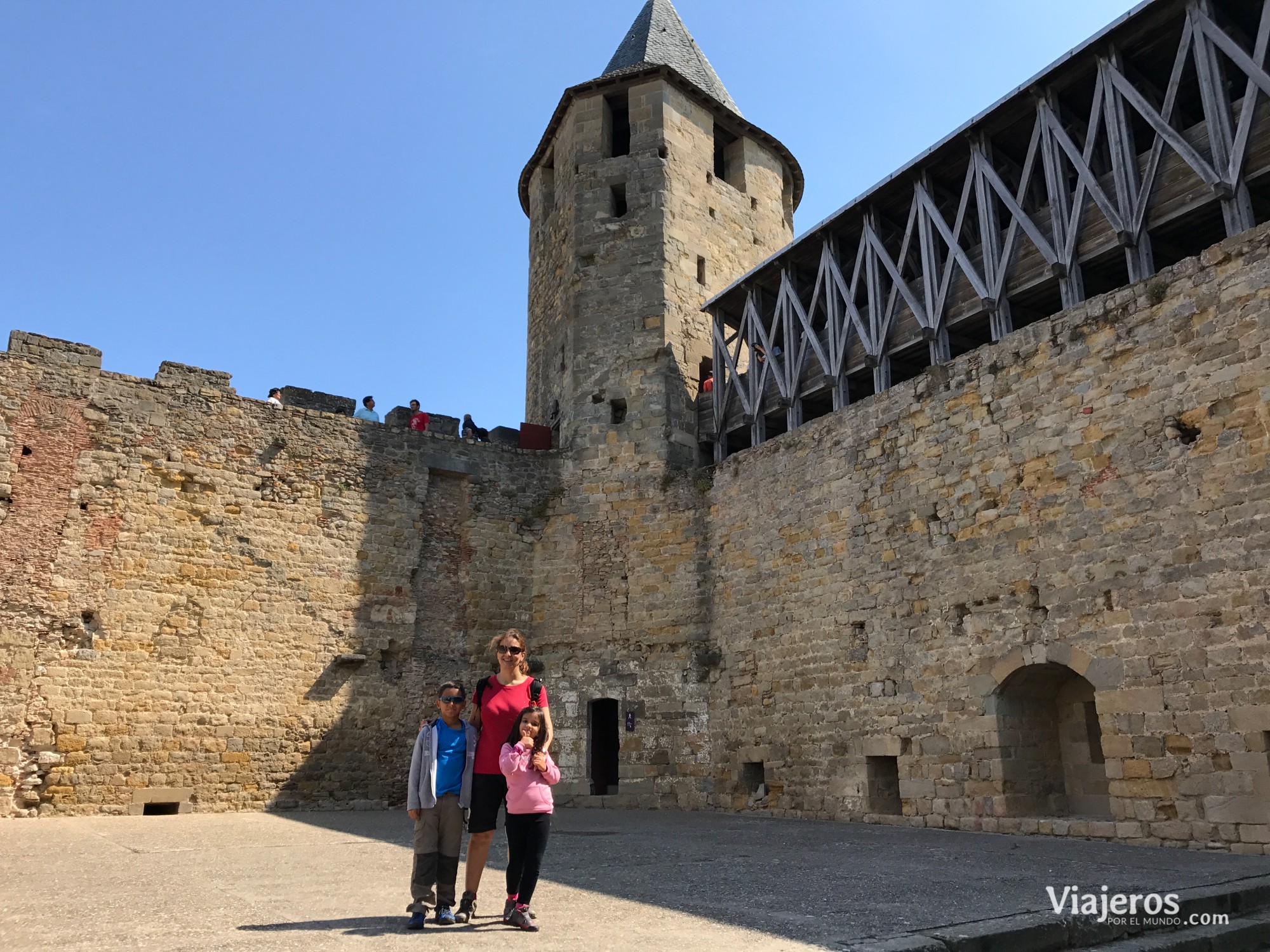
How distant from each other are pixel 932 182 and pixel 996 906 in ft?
30.7

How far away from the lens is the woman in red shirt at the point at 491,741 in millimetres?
4289

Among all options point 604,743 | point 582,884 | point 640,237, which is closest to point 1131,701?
point 582,884

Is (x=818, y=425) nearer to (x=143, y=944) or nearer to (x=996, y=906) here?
(x=996, y=906)

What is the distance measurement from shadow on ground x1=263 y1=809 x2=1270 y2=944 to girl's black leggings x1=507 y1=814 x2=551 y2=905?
0.53m

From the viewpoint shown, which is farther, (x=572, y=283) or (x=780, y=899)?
(x=572, y=283)

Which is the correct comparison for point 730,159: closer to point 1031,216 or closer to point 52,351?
point 1031,216

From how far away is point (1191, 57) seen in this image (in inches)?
384

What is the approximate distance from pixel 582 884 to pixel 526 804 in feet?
4.75

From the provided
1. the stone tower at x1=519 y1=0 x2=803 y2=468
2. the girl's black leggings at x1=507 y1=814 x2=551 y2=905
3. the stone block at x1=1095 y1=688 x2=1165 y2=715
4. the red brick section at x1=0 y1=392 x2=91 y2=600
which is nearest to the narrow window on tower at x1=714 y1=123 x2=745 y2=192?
the stone tower at x1=519 y1=0 x2=803 y2=468

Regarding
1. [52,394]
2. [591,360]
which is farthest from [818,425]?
[52,394]

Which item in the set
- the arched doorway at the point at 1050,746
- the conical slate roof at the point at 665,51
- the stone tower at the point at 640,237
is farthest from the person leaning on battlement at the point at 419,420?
the arched doorway at the point at 1050,746

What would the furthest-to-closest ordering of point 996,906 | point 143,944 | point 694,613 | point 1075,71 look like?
1. point 694,613
2. point 1075,71
3. point 996,906
4. point 143,944

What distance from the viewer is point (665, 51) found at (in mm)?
17484

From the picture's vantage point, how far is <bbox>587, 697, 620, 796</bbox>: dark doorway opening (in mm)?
13305
